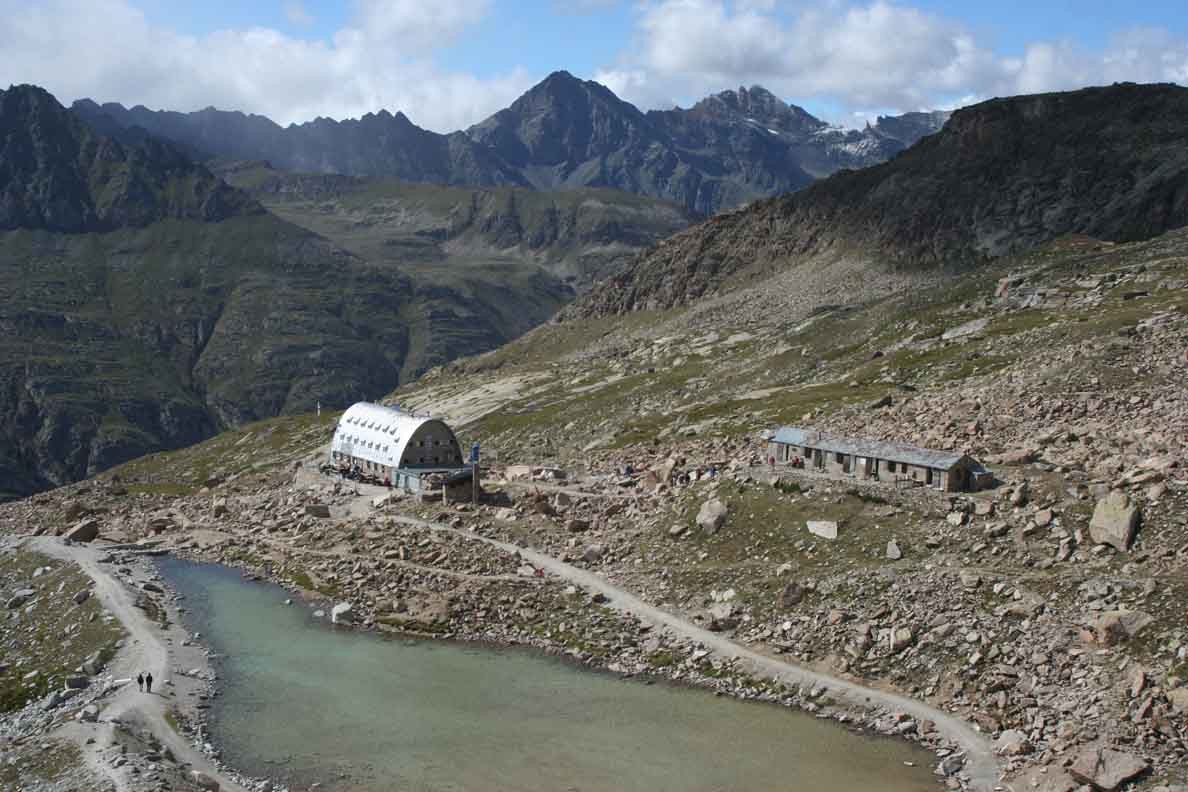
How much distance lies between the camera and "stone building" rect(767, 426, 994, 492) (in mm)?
80688

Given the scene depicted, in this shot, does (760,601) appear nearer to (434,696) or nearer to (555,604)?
(555,604)

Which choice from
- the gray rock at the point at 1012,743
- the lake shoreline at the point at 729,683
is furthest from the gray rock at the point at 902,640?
the gray rock at the point at 1012,743

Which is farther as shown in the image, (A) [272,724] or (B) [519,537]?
(B) [519,537]

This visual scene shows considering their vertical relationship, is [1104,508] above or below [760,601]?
above

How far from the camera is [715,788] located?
56562 millimetres

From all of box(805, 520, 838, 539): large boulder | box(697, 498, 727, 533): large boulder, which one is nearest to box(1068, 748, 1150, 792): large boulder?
box(805, 520, 838, 539): large boulder

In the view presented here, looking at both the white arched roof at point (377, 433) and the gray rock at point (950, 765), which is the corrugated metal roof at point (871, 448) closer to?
the gray rock at point (950, 765)

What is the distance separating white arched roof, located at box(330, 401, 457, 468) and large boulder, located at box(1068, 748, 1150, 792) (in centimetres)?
8740

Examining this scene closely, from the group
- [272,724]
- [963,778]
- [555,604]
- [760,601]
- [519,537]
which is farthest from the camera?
[519,537]

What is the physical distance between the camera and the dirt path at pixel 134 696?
58.0m

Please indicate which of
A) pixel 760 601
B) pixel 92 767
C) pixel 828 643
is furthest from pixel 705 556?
pixel 92 767

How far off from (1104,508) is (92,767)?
57115 mm

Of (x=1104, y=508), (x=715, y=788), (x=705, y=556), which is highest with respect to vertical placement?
(x=1104, y=508)

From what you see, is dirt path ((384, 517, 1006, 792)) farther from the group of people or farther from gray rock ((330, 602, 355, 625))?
the group of people
